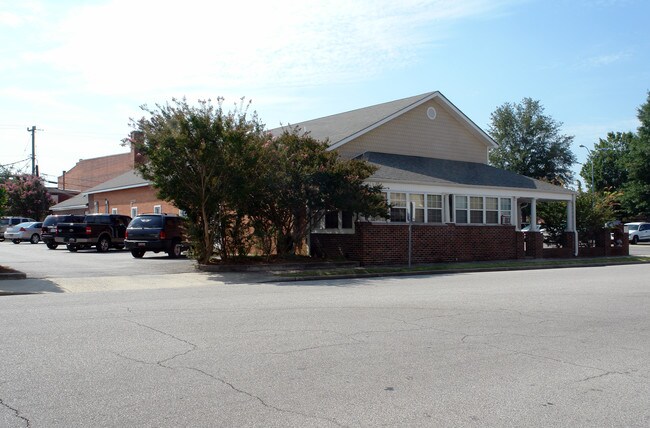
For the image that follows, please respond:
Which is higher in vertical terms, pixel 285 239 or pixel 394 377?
pixel 285 239

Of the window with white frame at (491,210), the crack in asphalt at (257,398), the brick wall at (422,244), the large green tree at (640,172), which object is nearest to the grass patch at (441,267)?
the brick wall at (422,244)

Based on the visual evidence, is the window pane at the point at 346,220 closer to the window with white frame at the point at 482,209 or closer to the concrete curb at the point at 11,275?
the window with white frame at the point at 482,209

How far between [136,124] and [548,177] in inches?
1712

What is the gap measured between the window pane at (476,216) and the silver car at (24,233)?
28395 millimetres

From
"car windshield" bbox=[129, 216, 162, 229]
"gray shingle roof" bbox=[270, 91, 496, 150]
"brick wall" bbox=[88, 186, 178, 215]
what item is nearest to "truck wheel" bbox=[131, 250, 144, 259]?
"car windshield" bbox=[129, 216, 162, 229]

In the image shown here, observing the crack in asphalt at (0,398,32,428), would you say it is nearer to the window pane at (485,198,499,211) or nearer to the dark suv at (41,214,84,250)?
the window pane at (485,198,499,211)

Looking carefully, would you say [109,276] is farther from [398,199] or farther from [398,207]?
[398,199]

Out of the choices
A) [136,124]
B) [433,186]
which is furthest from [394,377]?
[433,186]

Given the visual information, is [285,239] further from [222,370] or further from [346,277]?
[222,370]

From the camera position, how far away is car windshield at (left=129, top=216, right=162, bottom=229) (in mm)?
25522

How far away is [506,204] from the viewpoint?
2805 centimetres

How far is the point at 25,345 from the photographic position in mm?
7863

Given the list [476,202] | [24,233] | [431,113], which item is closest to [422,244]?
[476,202]

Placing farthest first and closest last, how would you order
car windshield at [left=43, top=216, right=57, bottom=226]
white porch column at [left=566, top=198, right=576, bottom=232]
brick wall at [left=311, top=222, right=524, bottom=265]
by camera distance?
car windshield at [left=43, top=216, right=57, bottom=226] → white porch column at [left=566, top=198, right=576, bottom=232] → brick wall at [left=311, top=222, right=524, bottom=265]
